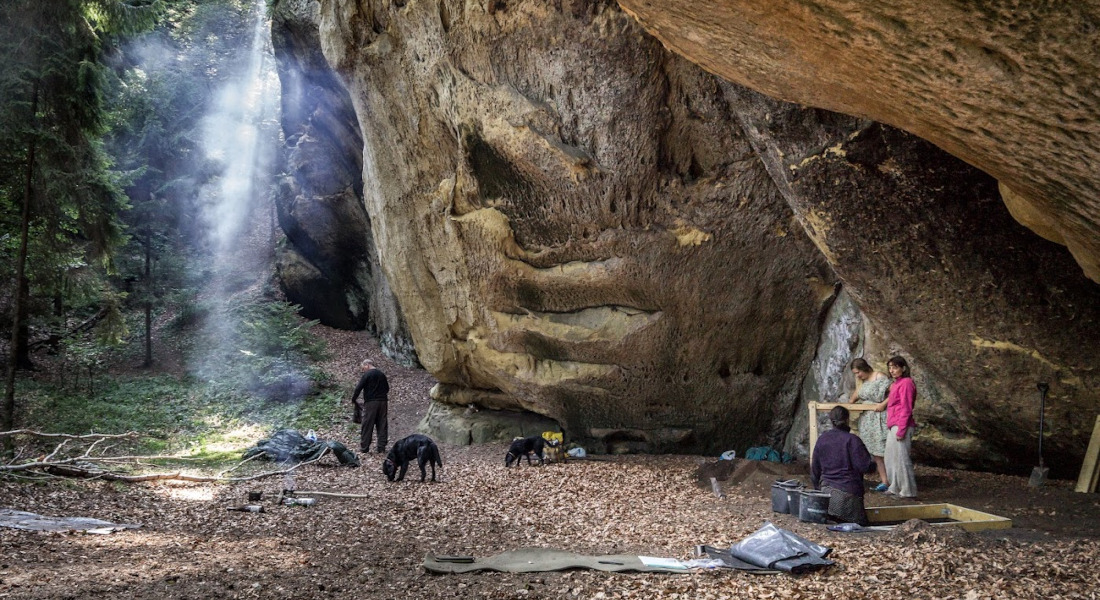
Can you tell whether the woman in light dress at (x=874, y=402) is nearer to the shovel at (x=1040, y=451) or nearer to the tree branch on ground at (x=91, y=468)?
the shovel at (x=1040, y=451)

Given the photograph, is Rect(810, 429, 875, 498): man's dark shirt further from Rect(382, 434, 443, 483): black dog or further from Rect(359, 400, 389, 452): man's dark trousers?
Rect(359, 400, 389, 452): man's dark trousers

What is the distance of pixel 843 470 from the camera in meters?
6.75

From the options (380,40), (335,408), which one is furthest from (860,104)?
(335,408)

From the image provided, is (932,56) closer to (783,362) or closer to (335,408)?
(783,362)

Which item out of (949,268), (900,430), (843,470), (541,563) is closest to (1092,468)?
(900,430)

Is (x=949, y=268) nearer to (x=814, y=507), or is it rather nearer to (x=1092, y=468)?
(x=1092, y=468)

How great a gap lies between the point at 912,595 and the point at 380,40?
38.2 ft

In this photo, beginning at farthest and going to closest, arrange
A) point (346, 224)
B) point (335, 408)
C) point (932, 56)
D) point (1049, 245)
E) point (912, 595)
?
1. point (346, 224)
2. point (335, 408)
3. point (1049, 245)
4. point (912, 595)
5. point (932, 56)

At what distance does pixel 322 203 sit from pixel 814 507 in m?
19.7

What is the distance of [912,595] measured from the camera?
15.5 feet

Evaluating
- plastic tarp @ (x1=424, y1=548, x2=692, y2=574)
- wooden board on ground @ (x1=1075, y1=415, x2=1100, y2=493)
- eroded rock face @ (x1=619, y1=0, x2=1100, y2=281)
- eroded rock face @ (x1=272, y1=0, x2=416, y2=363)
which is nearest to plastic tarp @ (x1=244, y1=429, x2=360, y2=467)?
plastic tarp @ (x1=424, y1=548, x2=692, y2=574)

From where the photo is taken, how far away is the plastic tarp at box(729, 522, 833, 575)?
17.2ft

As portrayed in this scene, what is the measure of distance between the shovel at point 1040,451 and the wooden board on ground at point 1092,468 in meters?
0.40

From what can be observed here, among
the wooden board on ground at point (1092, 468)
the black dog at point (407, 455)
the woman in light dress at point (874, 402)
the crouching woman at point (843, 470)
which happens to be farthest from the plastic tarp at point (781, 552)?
the black dog at point (407, 455)
